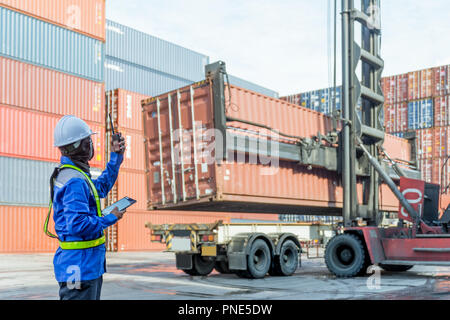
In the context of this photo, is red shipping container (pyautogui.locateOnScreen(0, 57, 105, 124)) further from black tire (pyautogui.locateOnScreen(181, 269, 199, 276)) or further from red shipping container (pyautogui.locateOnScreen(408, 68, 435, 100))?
red shipping container (pyautogui.locateOnScreen(408, 68, 435, 100))

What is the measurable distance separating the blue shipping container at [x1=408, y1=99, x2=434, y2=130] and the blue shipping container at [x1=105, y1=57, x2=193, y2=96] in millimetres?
16484

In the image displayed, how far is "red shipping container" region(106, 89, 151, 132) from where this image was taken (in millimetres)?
27156

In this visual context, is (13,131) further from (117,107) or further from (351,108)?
(351,108)

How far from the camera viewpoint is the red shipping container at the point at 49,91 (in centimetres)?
2392

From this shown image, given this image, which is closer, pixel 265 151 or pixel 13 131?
pixel 265 151

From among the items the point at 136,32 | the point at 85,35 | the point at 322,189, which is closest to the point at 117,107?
the point at 85,35

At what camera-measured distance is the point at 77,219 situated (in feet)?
10.1

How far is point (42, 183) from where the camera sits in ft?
82.3

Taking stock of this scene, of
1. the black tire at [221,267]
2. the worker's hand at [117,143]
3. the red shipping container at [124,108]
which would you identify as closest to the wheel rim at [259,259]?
the black tire at [221,267]

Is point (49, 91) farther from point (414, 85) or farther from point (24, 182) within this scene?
point (414, 85)

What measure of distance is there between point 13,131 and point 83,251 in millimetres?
22479

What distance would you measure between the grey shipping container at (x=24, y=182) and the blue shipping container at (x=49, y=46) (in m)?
4.83

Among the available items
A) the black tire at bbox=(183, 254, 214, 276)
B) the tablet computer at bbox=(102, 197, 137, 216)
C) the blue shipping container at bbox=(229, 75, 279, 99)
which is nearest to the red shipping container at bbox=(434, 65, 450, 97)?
the blue shipping container at bbox=(229, 75, 279, 99)
